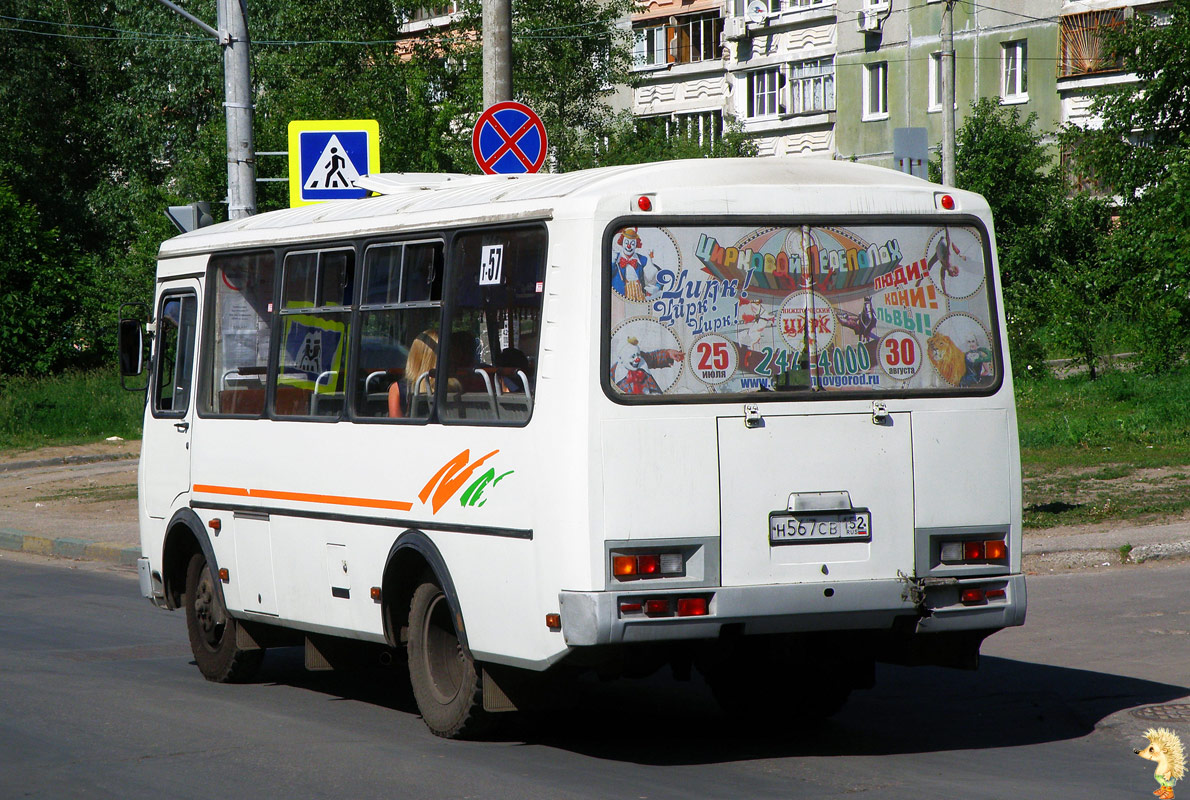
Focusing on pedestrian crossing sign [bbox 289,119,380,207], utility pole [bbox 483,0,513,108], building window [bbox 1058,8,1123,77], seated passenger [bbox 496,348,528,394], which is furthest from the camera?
building window [bbox 1058,8,1123,77]

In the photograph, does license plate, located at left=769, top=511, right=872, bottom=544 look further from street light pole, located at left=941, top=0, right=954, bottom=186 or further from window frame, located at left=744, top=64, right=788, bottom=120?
window frame, located at left=744, top=64, right=788, bottom=120

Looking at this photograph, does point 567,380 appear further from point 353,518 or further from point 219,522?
point 219,522

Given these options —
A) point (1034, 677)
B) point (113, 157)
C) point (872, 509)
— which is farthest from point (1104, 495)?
point (113, 157)

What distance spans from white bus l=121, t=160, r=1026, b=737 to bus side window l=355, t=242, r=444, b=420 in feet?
0.05

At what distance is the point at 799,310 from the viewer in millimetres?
7234

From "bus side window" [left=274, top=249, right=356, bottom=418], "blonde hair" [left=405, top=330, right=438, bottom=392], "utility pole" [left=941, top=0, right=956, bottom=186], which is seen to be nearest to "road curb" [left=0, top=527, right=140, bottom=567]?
"bus side window" [left=274, top=249, right=356, bottom=418]

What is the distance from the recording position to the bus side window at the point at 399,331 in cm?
797

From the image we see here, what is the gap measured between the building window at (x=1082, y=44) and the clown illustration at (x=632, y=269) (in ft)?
145

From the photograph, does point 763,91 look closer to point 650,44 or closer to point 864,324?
point 650,44

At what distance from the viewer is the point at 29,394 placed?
34969 millimetres

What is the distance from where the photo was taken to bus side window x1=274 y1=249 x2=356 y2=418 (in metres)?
8.68

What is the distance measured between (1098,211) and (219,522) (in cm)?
4051

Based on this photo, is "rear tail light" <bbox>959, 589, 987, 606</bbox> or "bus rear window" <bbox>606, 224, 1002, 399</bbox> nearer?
"bus rear window" <bbox>606, 224, 1002, 399</bbox>
